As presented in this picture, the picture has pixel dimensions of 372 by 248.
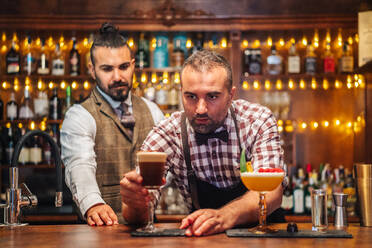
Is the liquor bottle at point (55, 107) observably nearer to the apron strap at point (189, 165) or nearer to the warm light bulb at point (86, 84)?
the warm light bulb at point (86, 84)

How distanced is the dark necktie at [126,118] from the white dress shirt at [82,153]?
3cm

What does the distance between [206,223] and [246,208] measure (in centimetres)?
26

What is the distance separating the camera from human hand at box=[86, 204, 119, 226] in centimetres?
194

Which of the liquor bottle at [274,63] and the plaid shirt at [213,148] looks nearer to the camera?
the plaid shirt at [213,148]

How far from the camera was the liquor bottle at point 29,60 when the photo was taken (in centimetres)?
445

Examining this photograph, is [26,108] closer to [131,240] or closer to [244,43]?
[244,43]

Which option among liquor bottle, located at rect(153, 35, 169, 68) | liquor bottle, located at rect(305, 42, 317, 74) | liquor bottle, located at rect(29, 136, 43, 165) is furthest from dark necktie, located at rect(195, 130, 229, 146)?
liquor bottle, located at rect(29, 136, 43, 165)

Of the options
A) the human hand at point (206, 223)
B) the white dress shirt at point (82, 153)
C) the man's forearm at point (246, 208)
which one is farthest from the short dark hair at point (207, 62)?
the white dress shirt at point (82, 153)

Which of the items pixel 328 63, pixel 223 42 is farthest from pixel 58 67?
pixel 328 63

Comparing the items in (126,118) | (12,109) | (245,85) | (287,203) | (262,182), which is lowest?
(287,203)

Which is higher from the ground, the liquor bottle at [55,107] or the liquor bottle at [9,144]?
the liquor bottle at [55,107]

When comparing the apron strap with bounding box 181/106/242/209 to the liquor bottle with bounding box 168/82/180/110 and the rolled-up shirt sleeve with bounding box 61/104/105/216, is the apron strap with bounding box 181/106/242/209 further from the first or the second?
the liquor bottle with bounding box 168/82/180/110

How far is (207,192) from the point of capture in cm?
222

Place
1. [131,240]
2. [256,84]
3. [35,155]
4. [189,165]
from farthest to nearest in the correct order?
[256,84] → [35,155] → [189,165] → [131,240]
